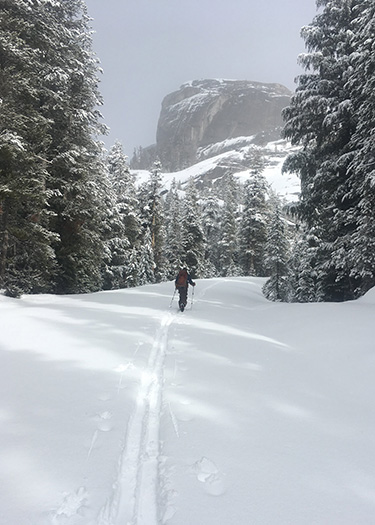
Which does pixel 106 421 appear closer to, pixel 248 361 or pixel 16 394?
pixel 16 394

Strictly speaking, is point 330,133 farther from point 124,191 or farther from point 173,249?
point 173,249

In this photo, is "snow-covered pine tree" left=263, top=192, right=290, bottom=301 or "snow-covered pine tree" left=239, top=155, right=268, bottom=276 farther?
"snow-covered pine tree" left=239, top=155, right=268, bottom=276

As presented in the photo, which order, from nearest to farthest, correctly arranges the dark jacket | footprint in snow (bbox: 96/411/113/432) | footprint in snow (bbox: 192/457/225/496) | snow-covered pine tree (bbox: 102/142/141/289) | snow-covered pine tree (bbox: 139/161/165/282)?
footprint in snow (bbox: 192/457/225/496), footprint in snow (bbox: 96/411/113/432), the dark jacket, snow-covered pine tree (bbox: 102/142/141/289), snow-covered pine tree (bbox: 139/161/165/282)

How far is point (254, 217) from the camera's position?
43.8 metres

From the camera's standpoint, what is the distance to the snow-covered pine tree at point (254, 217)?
1730 inches

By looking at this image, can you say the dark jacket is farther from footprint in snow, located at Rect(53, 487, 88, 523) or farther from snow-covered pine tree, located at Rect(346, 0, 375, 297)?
footprint in snow, located at Rect(53, 487, 88, 523)

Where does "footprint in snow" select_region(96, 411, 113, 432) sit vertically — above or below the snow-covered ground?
below

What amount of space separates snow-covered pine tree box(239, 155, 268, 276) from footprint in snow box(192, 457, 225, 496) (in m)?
42.3

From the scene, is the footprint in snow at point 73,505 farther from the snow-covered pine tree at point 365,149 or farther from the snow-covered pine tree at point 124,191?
the snow-covered pine tree at point 124,191

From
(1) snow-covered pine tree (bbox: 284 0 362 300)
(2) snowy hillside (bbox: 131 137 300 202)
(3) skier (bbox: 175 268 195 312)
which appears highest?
(2) snowy hillside (bbox: 131 137 300 202)

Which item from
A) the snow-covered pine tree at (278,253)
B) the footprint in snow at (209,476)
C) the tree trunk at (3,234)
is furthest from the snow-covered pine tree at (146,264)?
the footprint in snow at (209,476)

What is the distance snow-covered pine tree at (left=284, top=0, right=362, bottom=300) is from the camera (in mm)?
12750

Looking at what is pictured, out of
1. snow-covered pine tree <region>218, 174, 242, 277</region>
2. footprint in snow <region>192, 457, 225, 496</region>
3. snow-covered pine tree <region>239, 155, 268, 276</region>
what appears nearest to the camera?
footprint in snow <region>192, 457, 225, 496</region>

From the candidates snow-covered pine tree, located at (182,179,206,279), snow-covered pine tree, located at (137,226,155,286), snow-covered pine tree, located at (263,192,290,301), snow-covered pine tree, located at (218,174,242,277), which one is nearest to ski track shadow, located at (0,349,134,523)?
snow-covered pine tree, located at (137,226,155,286)
